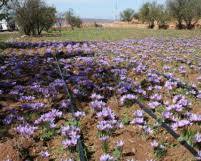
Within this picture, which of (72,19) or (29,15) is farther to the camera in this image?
(72,19)

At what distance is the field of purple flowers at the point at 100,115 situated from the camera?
5.88 m

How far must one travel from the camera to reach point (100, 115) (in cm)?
726

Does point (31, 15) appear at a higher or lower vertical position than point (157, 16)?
higher

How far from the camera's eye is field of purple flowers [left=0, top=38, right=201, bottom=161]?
5.88 metres

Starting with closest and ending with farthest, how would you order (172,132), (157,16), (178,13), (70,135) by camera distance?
(172,132), (70,135), (178,13), (157,16)

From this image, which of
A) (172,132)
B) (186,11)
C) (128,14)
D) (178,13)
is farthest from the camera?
(128,14)

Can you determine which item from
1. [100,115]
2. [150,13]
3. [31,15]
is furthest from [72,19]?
[100,115]

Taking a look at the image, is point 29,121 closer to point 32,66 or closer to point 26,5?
point 32,66

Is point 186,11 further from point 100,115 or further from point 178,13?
point 100,115

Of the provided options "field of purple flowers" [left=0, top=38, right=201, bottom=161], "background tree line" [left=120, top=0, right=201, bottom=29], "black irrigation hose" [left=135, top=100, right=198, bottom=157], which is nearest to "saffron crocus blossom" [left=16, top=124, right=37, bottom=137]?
"field of purple flowers" [left=0, top=38, right=201, bottom=161]

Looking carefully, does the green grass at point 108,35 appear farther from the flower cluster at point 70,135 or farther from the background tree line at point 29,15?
the flower cluster at point 70,135

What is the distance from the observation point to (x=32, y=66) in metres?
13.4

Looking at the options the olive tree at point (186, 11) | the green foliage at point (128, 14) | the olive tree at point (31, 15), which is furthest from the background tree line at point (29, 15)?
the green foliage at point (128, 14)

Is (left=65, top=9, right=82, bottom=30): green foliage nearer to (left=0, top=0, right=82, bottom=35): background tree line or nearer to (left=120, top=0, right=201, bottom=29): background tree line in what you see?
(left=120, top=0, right=201, bottom=29): background tree line
